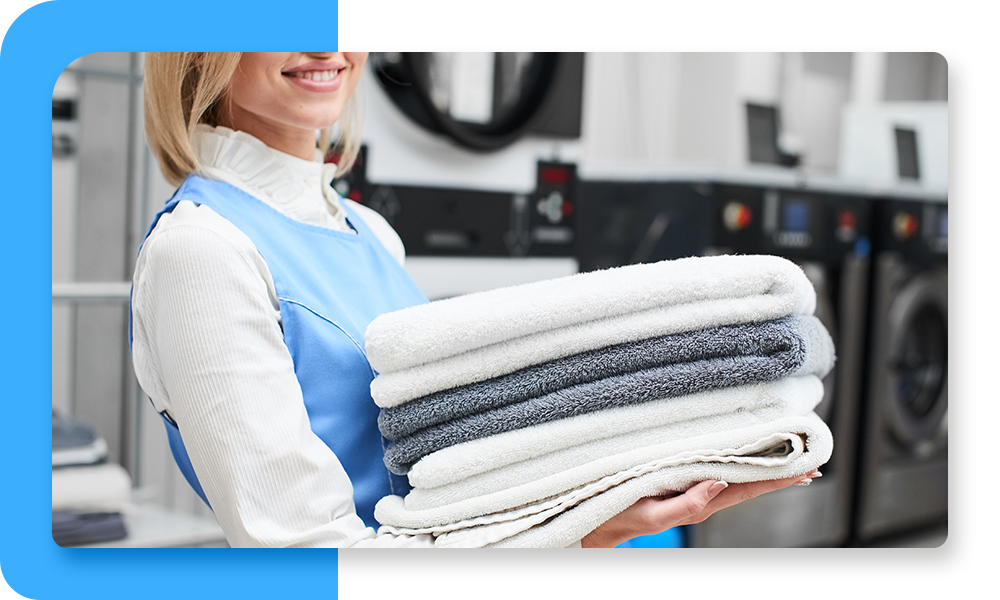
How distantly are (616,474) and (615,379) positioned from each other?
0.06m

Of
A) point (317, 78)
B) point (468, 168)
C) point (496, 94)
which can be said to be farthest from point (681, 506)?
point (496, 94)

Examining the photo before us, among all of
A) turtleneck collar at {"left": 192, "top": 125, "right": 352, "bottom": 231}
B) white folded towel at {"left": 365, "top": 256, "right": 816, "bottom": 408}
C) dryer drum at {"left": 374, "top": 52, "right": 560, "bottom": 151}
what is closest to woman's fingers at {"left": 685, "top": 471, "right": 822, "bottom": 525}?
white folded towel at {"left": 365, "top": 256, "right": 816, "bottom": 408}

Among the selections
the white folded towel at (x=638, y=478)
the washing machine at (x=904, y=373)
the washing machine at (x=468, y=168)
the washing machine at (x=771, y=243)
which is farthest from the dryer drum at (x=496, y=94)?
the washing machine at (x=904, y=373)

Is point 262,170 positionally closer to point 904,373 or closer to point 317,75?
point 317,75

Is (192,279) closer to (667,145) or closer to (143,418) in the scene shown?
(143,418)

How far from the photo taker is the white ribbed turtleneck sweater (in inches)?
19.1

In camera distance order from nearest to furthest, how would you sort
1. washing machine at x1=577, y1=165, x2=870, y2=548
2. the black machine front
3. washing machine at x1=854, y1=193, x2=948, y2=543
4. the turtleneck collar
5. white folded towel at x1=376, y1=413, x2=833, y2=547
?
white folded towel at x1=376, y1=413, x2=833, y2=547
the turtleneck collar
the black machine front
washing machine at x1=577, y1=165, x2=870, y2=548
washing machine at x1=854, y1=193, x2=948, y2=543

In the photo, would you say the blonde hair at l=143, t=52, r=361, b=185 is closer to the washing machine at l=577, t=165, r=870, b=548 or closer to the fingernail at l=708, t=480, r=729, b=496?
the fingernail at l=708, t=480, r=729, b=496

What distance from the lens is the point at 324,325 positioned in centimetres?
54

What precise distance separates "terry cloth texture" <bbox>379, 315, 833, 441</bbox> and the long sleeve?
2.5 inches

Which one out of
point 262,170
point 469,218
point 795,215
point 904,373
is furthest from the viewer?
point 904,373

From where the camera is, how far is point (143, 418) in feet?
3.52

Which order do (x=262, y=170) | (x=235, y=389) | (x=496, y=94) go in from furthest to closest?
(x=496, y=94) < (x=262, y=170) < (x=235, y=389)

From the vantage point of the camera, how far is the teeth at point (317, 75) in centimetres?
56
